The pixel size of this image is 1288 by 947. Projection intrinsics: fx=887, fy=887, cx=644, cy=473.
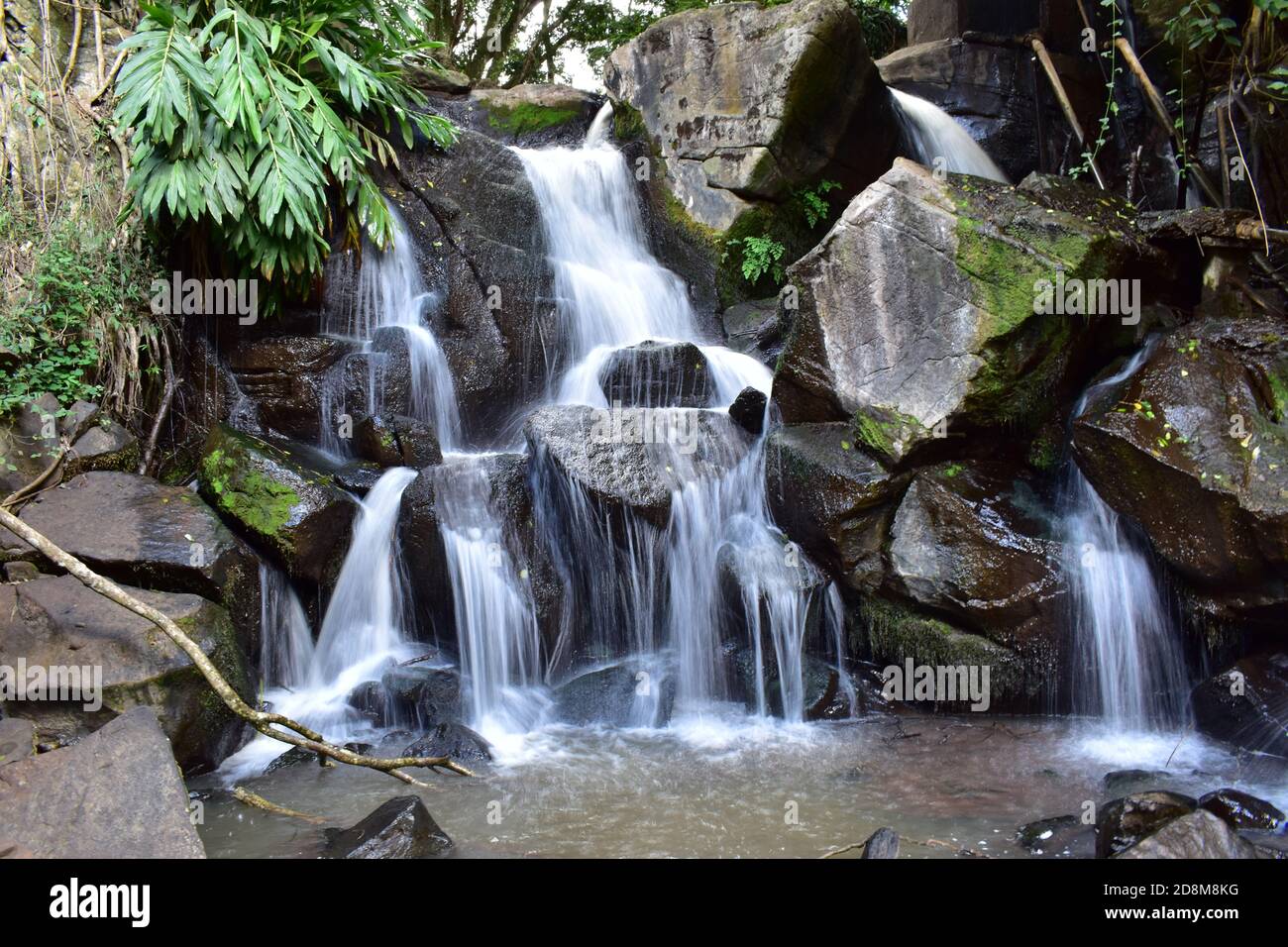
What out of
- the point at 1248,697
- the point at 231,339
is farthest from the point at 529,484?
the point at 1248,697

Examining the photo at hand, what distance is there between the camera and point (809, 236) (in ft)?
34.6

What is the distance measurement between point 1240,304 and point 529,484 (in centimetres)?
532

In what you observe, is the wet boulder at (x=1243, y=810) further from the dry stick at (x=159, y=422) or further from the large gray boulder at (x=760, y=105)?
the large gray boulder at (x=760, y=105)

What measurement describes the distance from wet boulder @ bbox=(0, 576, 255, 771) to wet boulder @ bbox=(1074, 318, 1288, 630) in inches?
226

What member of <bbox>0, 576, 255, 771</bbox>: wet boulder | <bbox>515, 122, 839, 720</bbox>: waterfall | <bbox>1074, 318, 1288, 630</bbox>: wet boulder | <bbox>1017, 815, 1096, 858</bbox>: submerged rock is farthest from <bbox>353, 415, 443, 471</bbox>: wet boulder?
<bbox>1017, 815, 1096, 858</bbox>: submerged rock

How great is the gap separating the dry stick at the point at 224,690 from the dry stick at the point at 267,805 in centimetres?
31

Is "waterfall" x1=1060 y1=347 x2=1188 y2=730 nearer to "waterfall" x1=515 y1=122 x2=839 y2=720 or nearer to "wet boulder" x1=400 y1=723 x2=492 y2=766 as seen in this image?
"waterfall" x1=515 y1=122 x2=839 y2=720

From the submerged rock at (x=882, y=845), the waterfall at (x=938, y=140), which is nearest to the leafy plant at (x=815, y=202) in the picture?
the waterfall at (x=938, y=140)

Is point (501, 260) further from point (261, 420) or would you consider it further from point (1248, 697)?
point (1248, 697)

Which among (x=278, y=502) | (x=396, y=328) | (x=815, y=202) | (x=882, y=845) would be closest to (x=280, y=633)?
(x=278, y=502)

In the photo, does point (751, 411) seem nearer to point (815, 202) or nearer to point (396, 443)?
point (396, 443)

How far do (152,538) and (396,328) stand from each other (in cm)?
305

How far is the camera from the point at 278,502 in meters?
6.40

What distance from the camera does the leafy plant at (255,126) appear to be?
265 inches
